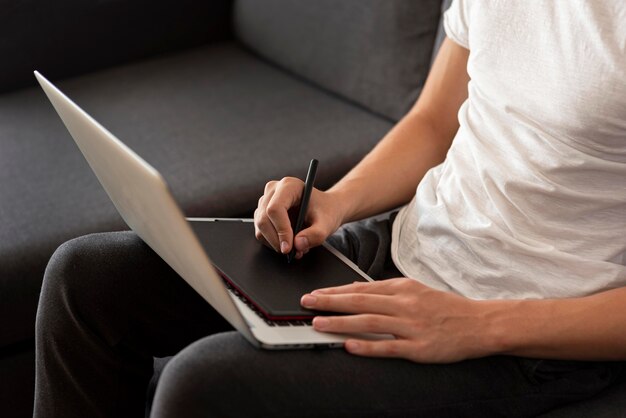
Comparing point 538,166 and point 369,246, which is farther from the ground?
point 538,166

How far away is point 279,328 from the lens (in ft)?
3.14

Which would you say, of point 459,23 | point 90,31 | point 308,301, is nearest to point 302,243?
point 308,301

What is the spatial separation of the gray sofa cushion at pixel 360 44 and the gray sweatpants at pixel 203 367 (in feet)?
2.16

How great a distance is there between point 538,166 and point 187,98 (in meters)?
1.12

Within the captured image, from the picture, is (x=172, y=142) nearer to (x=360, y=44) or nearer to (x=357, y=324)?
(x=360, y=44)

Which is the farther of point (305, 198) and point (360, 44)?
point (360, 44)

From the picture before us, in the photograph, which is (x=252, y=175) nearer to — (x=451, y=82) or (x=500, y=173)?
(x=451, y=82)

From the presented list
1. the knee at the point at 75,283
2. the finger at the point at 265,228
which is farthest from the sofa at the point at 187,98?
the finger at the point at 265,228

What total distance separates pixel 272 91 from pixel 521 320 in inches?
46.1

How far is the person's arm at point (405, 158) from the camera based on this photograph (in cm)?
121

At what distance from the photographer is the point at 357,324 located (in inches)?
37.5

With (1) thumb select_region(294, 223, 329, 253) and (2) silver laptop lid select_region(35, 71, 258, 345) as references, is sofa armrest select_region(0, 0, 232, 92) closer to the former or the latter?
(2) silver laptop lid select_region(35, 71, 258, 345)

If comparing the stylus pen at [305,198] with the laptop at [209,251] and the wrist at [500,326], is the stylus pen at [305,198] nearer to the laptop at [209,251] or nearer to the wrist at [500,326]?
the laptop at [209,251]

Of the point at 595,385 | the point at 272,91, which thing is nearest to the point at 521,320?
the point at 595,385
